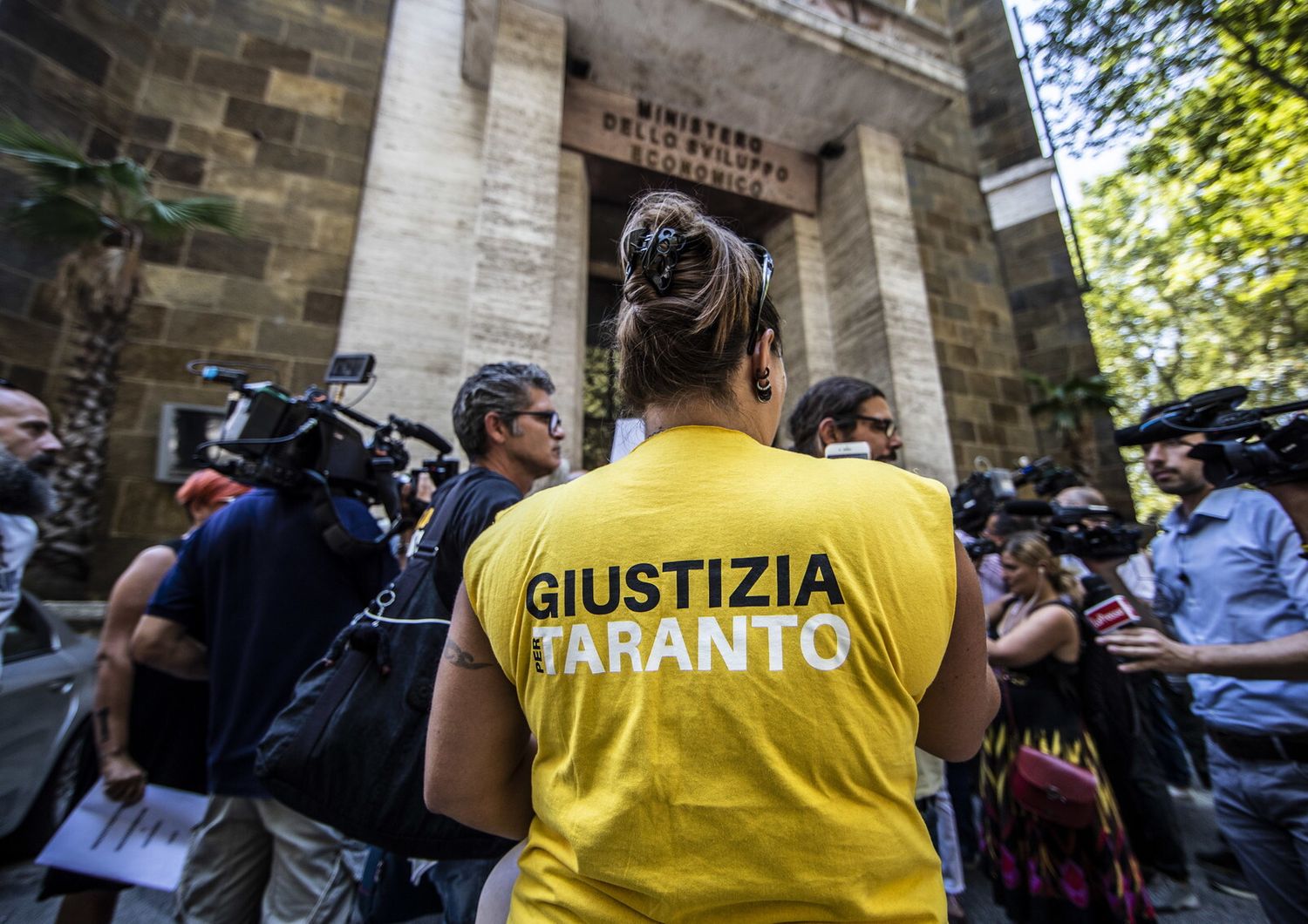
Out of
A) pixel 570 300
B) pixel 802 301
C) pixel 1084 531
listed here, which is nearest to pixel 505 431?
pixel 1084 531

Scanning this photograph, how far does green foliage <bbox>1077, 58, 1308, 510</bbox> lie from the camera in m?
8.30

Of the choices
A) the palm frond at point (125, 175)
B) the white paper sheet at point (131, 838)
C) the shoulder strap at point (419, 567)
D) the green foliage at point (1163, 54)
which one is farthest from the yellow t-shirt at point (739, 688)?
the green foliage at point (1163, 54)

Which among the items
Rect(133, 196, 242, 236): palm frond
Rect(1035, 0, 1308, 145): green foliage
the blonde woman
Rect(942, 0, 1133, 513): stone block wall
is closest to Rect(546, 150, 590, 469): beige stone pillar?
Rect(133, 196, 242, 236): palm frond

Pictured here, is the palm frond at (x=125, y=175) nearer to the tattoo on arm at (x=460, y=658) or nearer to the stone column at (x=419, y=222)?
the stone column at (x=419, y=222)

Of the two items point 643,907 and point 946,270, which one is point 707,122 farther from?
point 643,907

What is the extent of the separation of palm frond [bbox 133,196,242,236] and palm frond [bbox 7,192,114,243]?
294 mm

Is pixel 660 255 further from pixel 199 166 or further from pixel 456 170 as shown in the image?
pixel 199 166

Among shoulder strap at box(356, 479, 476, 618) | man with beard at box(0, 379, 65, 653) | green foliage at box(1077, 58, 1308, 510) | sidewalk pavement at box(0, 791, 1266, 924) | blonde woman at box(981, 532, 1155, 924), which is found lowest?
sidewalk pavement at box(0, 791, 1266, 924)

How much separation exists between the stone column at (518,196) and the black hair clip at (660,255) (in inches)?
145

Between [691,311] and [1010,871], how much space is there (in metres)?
3.02

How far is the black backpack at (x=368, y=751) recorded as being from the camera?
142 cm

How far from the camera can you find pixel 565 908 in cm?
83

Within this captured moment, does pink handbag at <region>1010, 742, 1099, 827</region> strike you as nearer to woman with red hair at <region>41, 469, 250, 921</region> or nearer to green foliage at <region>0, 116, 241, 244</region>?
woman with red hair at <region>41, 469, 250, 921</region>

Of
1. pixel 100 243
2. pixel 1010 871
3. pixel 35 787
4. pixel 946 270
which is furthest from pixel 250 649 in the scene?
pixel 946 270
